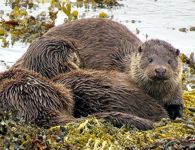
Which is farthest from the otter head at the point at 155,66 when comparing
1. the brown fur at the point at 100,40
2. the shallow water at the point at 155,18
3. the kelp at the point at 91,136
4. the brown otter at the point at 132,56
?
the shallow water at the point at 155,18

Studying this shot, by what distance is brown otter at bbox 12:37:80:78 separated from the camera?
7086 millimetres

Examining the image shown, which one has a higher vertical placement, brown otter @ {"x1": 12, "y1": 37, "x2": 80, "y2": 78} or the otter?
brown otter @ {"x1": 12, "y1": 37, "x2": 80, "y2": 78}

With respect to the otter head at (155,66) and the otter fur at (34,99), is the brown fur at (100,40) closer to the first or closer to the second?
the otter head at (155,66)

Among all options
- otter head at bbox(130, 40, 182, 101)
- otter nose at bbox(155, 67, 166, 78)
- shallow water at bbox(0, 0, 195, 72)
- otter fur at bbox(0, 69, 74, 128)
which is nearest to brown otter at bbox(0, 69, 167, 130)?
otter fur at bbox(0, 69, 74, 128)

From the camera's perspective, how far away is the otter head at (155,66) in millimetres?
6500

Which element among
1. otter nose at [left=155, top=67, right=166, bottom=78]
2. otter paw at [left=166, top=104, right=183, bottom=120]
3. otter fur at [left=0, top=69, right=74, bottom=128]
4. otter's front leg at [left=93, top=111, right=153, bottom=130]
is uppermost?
otter nose at [left=155, top=67, right=166, bottom=78]

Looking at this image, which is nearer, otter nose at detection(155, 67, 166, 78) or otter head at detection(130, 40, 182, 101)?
otter nose at detection(155, 67, 166, 78)

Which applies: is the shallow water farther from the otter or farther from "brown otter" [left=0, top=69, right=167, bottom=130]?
"brown otter" [left=0, top=69, right=167, bottom=130]

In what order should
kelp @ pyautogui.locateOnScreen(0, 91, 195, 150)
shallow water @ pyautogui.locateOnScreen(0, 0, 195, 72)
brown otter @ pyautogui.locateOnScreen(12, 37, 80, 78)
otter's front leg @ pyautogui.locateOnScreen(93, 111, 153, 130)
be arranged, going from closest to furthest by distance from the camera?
1. kelp @ pyautogui.locateOnScreen(0, 91, 195, 150)
2. otter's front leg @ pyautogui.locateOnScreen(93, 111, 153, 130)
3. brown otter @ pyautogui.locateOnScreen(12, 37, 80, 78)
4. shallow water @ pyautogui.locateOnScreen(0, 0, 195, 72)

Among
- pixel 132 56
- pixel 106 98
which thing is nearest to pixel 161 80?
pixel 106 98

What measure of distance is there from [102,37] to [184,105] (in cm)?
114

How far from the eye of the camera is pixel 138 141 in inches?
212

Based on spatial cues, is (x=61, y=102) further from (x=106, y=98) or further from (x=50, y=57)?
(x=50, y=57)

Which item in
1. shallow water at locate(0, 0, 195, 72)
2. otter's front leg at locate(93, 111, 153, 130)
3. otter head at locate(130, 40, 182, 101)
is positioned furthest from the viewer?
shallow water at locate(0, 0, 195, 72)
